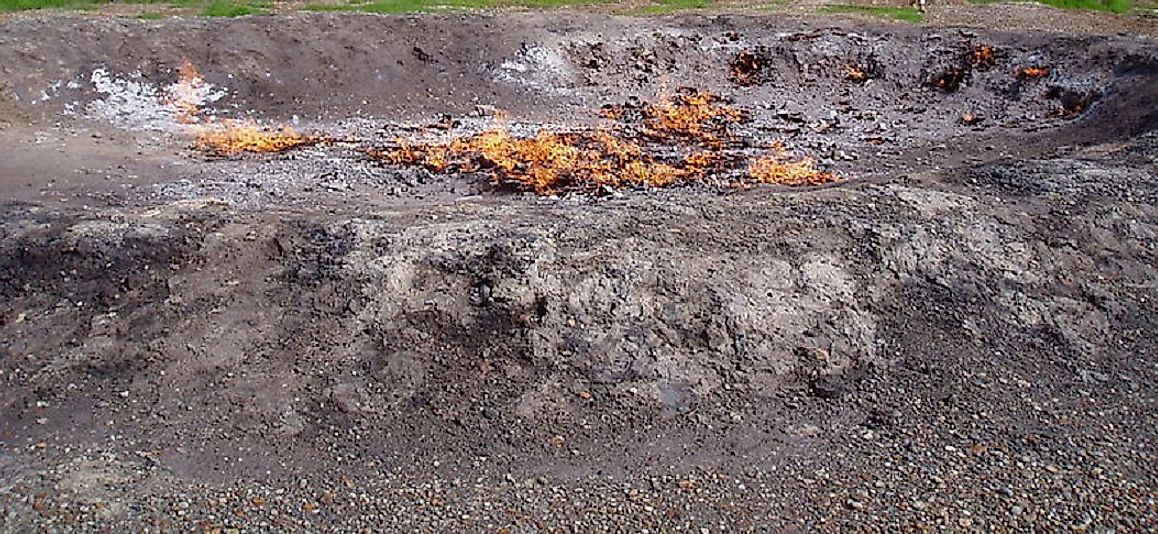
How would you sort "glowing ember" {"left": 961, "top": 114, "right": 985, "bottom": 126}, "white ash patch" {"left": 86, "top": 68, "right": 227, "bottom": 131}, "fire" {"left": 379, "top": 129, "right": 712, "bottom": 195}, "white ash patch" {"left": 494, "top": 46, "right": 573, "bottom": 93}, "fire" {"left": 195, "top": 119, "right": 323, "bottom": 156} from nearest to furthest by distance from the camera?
1. "fire" {"left": 379, "top": 129, "right": 712, "bottom": 195}
2. "fire" {"left": 195, "top": 119, "right": 323, "bottom": 156}
3. "white ash patch" {"left": 86, "top": 68, "right": 227, "bottom": 131}
4. "glowing ember" {"left": 961, "top": 114, "right": 985, "bottom": 126}
5. "white ash patch" {"left": 494, "top": 46, "right": 573, "bottom": 93}

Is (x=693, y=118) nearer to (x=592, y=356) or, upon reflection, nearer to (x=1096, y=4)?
(x=592, y=356)

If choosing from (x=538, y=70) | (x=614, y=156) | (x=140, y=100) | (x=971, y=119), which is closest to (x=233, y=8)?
(x=140, y=100)

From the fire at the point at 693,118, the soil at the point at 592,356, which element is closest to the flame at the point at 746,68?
the fire at the point at 693,118

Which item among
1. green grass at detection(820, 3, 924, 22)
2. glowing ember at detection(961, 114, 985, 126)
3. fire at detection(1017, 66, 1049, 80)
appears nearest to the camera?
glowing ember at detection(961, 114, 985, 126)

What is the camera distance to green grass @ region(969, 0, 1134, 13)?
90.4ft

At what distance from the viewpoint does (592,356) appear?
9.20 metres

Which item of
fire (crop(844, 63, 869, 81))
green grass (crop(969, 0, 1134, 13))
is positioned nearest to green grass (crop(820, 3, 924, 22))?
green grass (crop(969, 0, 1134, 13))

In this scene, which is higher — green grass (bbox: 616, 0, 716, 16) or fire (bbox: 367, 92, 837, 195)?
green grass (bbox: 616, 0, 716, 16)

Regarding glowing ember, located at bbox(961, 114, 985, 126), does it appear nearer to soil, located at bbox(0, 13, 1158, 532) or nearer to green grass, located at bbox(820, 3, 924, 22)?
soil, located at bbox(0, 13, 1158, 532)

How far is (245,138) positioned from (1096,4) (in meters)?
24.8

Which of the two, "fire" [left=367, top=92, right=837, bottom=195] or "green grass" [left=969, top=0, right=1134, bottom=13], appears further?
"green grass" [left=969, top=0, right=1134, bottom=13]

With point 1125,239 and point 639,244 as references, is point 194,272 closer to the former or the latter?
point 639,244

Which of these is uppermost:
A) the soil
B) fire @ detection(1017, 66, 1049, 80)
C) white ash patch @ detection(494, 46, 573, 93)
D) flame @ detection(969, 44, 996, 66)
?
flame @ detection(969, 44, 996, 66)

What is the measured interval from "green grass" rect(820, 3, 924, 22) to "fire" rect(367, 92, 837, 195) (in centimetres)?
824
